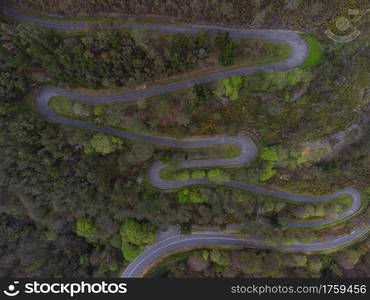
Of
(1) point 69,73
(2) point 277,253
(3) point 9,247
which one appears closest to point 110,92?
(1) point 69,73

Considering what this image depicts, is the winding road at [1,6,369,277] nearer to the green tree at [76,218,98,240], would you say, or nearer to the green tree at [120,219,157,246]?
the green tree at [120,219,157,246]

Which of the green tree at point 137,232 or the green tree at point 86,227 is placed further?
the green tree at point 86,227

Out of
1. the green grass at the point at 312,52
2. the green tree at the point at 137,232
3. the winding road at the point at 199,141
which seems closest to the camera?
the winding road at the point at 199,141

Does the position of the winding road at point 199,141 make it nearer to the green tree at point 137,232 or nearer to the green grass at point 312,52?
the green grass at point 312,52
